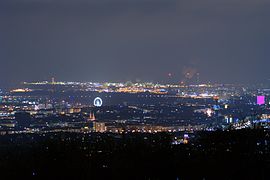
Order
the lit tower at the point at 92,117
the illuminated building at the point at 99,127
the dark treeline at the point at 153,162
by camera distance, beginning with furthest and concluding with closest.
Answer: the lit tower at the point at 92,117 → the illuminated building at the point at 99,127 → the dark treeline at the point at 153,162

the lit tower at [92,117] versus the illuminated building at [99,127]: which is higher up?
the lit tower at [92,117]

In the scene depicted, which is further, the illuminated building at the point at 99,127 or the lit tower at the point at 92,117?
the lit tower at the point at 92,117

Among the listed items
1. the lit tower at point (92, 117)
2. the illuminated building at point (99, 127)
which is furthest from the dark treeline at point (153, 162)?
the lit tower at point (92, 117)

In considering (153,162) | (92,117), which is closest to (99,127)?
(92,117)

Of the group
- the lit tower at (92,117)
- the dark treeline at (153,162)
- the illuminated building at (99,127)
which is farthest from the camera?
the lit tower at (92,117)

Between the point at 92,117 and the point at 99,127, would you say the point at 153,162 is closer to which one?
the point at 99,127

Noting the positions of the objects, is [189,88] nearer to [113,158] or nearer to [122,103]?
[122,103]

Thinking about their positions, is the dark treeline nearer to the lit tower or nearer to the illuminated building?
the illuminated building

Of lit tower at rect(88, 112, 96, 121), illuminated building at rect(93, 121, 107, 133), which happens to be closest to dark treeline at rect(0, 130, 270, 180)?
illuminated building at rect(93, 121, 107, 133)

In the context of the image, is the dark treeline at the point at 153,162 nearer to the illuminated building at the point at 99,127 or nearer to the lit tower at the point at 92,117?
the illuminated building at the point at 99,127

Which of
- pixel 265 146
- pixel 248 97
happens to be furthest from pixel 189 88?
pixel 265 146
